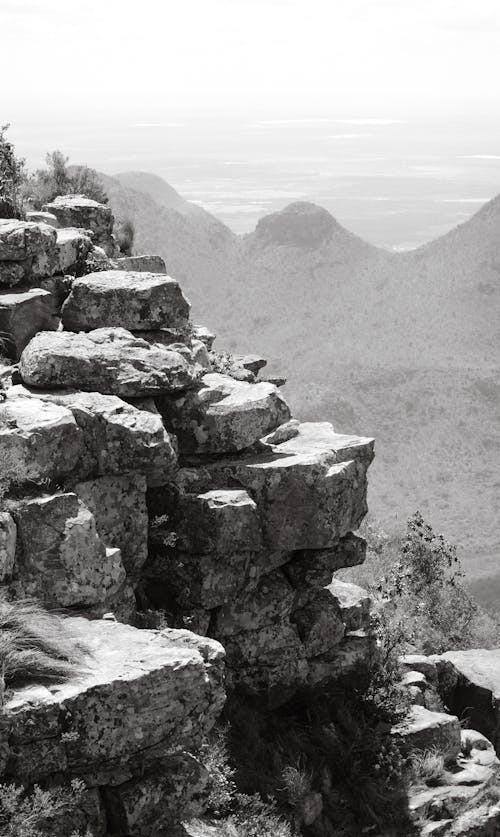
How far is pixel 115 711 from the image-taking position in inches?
499

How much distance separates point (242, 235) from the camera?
144750mm

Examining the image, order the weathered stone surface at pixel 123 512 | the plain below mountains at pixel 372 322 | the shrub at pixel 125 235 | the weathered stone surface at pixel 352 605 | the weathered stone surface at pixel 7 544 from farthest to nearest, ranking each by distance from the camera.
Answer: the plain below mountains at pixel 372 322
the shrub at pixel 125 235
the weathered stone surface at pixel 352 605
the weathered stone surface at pixel 123 512
the weathered stone surface at pixel 7 544

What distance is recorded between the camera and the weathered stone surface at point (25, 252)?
18359mm

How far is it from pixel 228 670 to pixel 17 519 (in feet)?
17.9

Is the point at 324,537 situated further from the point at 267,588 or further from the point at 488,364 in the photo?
the point at 488,364

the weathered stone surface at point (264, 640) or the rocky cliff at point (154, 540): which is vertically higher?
the rocky cliff at point (154, 540)

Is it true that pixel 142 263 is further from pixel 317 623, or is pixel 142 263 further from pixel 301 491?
pixel 317 623

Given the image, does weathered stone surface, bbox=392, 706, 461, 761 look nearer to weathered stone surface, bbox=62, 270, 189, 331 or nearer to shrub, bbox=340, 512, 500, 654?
weathered stone surface, bbox=62, 270, 189, 331

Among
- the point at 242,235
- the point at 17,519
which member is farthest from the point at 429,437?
the point at 17,519

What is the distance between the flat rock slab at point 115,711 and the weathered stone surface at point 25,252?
22.8ft

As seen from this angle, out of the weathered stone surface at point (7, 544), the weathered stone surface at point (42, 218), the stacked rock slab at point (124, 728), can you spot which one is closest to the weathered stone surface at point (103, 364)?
the weathered stone surface at point (7, 544)

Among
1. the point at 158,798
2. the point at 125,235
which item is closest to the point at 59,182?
the point at 125,235

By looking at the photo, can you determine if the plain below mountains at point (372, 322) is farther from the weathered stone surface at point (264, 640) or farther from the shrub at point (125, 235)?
the weathered stone surface at point (264, 640)

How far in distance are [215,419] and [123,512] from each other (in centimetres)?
246
